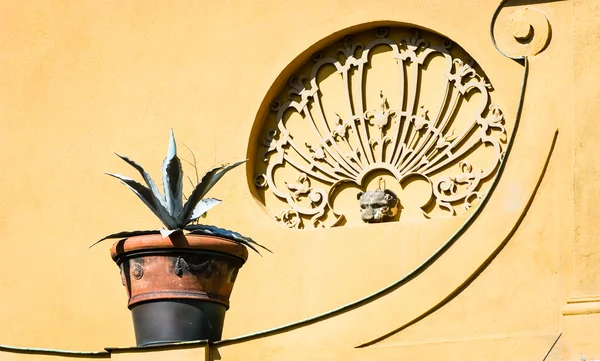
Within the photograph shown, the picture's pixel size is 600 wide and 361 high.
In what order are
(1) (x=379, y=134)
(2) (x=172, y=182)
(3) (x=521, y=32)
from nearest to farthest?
(2) (x=172, y=182), (3) (x=521, y=32), (1) (x=379, y=134)

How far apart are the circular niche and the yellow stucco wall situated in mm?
128

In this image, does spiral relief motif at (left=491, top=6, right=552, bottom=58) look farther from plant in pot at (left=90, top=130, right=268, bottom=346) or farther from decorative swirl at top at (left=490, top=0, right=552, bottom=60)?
plant in pot at (left=90, top=130, right=268, bottom=346)

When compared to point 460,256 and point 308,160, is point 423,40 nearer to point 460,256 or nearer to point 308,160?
point 308,160

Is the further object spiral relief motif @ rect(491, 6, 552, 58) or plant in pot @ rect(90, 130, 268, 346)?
spiral relief motif @ rect(491, 6, 552, 58)

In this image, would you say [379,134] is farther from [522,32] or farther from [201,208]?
[201,208]

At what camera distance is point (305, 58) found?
412 inches

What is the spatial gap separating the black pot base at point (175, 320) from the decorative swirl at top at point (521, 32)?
1.81 metres

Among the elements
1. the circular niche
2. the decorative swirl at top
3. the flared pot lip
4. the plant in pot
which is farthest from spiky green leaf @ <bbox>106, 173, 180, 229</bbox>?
the circular niche

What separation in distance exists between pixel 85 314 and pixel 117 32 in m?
1.71

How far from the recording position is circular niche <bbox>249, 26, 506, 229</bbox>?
999 centimetres

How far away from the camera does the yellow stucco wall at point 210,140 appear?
27.2ft

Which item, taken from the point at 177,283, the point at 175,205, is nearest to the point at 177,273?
the point at 177,283

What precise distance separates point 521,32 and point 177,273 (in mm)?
1961

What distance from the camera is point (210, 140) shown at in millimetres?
10555
